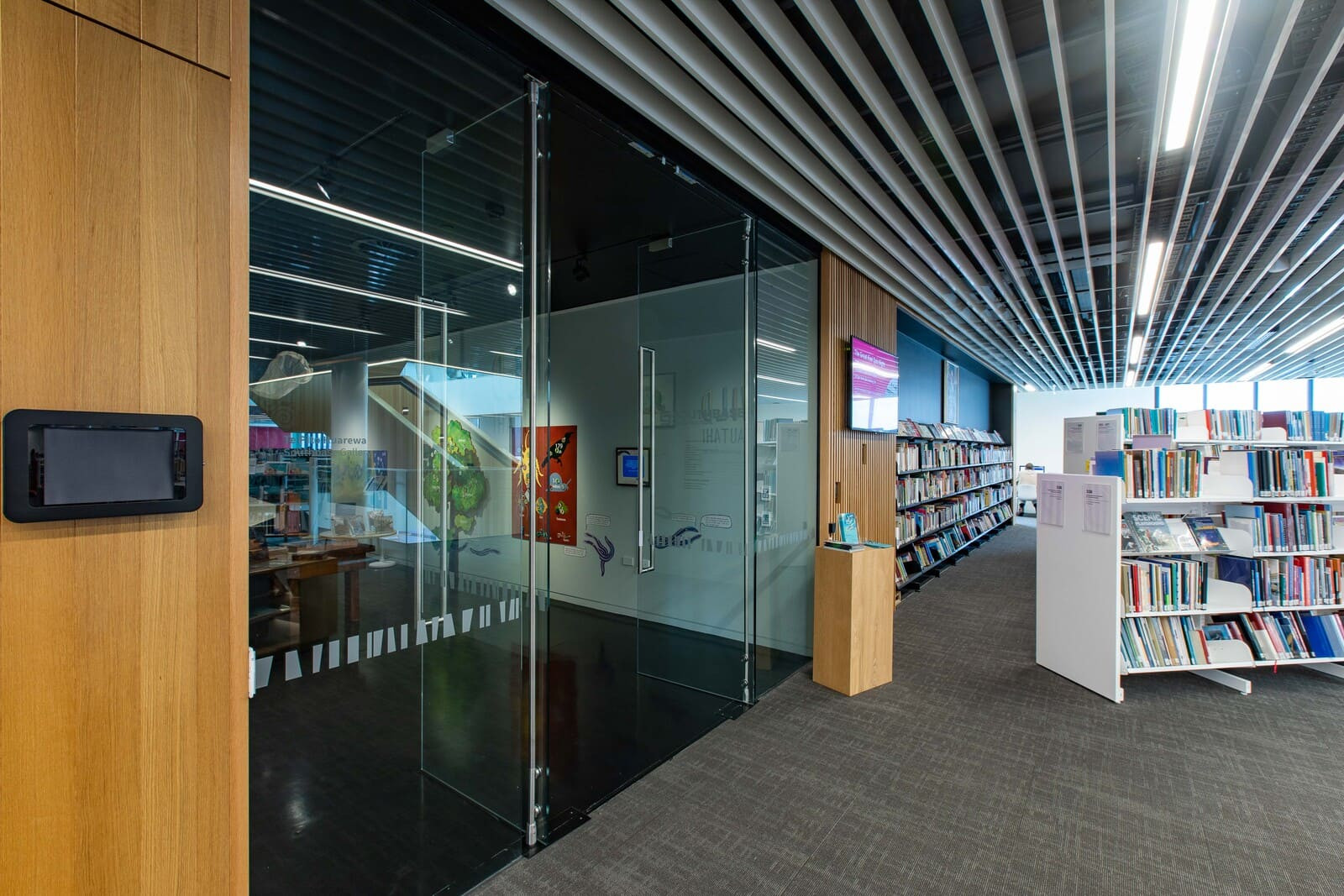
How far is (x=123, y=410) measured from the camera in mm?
1235

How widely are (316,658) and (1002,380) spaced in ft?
47.0

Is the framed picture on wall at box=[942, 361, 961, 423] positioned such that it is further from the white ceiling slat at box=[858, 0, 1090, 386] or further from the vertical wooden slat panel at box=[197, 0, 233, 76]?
the vertical wooden slat panel at box=[197, 0, 233, 76]

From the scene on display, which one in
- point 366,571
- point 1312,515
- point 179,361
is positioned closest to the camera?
point 179,361

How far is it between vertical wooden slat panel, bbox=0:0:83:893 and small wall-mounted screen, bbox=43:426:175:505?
0.07 metres

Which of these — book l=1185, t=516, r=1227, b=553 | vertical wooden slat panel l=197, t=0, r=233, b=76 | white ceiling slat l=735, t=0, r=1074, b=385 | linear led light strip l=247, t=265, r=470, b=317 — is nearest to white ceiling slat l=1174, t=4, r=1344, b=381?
white ceiling slat l=735, t=0, r=1074, b=385

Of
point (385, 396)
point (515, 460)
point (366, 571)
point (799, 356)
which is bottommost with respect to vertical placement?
point (366, 571)

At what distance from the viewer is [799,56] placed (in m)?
2.48

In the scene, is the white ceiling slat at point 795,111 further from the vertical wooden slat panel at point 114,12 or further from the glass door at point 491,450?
the vertical wooden slat panel at point 114,12

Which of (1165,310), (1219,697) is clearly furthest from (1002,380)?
(1219,697)

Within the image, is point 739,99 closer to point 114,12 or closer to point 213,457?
point 114,12

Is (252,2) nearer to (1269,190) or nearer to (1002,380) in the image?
(1269,190)

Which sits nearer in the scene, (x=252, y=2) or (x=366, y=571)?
(x=252, y=2)

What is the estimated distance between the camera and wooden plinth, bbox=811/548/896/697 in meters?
3.89

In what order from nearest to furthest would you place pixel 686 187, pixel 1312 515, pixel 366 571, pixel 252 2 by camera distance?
1. pixel 252 2
2. pixel 366 571
3. pixel 686 187
4. pixel 1312 515
